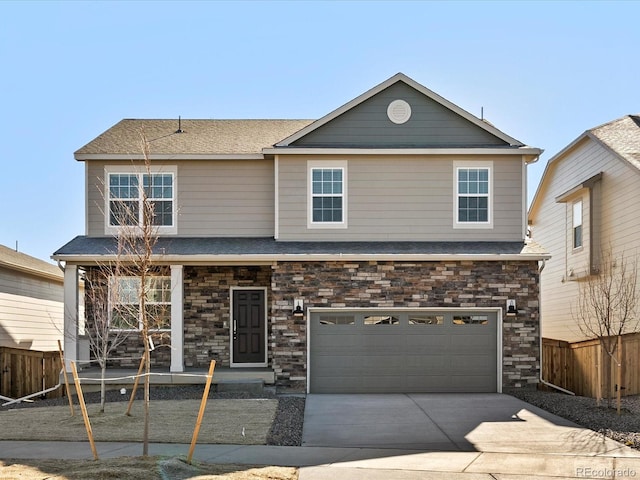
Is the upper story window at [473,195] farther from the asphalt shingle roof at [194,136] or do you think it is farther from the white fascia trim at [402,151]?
the asphalt shingle roof at [194,136]

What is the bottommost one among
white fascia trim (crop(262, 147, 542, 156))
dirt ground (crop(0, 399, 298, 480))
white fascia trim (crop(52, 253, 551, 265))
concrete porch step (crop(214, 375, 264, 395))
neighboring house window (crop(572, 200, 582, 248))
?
concrete porch step (crop(214, 375, 264, 395))

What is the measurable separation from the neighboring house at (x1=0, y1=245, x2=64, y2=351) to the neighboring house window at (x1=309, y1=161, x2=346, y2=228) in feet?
22.7

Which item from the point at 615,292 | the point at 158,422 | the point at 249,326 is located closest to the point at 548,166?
the point at 615,292

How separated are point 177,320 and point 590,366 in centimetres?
896

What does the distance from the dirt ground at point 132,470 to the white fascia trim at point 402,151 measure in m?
9.75

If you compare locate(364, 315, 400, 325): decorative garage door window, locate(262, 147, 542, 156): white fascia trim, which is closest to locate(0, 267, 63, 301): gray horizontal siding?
locate(262, 147, 542, 156): white fascia trim

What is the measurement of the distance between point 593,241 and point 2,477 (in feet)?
51.7

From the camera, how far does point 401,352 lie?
671 inches

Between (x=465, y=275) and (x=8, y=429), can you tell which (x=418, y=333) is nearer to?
(x=465, y=275)

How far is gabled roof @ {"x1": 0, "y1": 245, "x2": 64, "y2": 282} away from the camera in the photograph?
20281 mm

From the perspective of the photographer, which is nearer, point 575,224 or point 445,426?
point 445,426

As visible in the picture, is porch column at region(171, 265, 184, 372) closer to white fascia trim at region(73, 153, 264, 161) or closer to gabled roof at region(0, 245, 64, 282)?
white fascia trim at region(73, 153, 264, 161)

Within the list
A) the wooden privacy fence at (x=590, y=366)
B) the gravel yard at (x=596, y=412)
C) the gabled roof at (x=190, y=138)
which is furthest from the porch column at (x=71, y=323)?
the wooden privacy fence at (x=590, y=366)

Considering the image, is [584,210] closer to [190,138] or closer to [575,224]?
[575,224]
